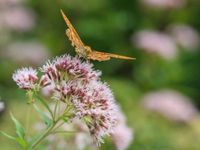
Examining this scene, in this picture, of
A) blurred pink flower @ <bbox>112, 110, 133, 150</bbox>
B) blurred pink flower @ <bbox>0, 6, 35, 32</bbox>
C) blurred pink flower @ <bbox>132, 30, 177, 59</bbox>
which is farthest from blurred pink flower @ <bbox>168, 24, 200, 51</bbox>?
blurred pink flower @ <bbox>112, 110, 133, 150</bbox>

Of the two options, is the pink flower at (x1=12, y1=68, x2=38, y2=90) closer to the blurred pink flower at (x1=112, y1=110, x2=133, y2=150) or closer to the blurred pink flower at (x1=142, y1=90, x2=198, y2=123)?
the blurred pink flower at (x1=112, y1=110, x2=133, y2=150)

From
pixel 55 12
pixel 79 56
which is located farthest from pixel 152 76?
pixel 79 56

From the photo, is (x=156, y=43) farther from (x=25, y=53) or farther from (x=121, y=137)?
(x=121, y=137)

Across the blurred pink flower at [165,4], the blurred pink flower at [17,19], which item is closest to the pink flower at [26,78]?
the blurred pink flower at [17,19]

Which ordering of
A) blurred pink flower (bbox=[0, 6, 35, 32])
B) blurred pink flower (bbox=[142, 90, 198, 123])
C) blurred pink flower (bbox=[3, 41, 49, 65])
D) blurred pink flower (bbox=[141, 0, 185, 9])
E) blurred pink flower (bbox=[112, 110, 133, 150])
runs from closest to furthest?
blurred pink flower (bbox=[112, 110, 133, 150]) < blurred pink flower (bbox=[142, 90, 198, 123]) < blurred pink flower (bbox=[3, 41, 49, 65]) < blurred pink flower (bbox=[0, 6, 35, 32]) < blurred pink flower (bbox=[141, 0, 185, 9])

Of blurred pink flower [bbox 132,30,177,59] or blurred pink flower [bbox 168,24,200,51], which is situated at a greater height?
blurred pink flower [bbox 132,30,177,59]

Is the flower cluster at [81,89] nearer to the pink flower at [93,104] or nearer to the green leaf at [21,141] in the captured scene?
the pink flower at [93,104]
